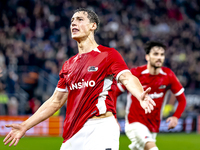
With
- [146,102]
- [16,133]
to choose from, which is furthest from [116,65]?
[16,133]

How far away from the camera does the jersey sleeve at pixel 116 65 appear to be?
11.8 feet

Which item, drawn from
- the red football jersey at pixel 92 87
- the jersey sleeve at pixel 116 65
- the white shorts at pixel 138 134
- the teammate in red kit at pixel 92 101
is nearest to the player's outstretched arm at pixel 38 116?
the teammate in red kit at pixel 92 101

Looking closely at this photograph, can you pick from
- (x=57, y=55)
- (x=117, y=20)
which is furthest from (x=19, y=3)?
(x=117, y=20)

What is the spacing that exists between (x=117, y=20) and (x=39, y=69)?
7.61 metres

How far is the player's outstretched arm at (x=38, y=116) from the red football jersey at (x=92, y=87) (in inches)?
15.2

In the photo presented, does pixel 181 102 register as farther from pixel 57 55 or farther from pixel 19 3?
pixel 19 3

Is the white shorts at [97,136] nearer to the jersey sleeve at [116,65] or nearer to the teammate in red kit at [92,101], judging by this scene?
the teammate in red kit at [92,101]

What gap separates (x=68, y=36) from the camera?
709 inches

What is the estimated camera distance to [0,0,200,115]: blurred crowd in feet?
45.9

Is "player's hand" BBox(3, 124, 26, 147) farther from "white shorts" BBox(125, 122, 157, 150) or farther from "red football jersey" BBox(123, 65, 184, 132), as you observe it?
"red football jersey" BBox(123, 65, 184, 132)

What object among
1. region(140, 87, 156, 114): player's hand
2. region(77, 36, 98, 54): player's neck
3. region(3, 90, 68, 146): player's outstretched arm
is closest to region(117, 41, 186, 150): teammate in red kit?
region(3, 90, 68, 146): player's outstretched arm

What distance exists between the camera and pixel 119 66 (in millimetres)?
3613

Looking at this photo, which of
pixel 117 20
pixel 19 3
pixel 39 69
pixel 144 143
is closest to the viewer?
pixel 144 143

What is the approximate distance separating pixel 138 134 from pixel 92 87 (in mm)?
2634
